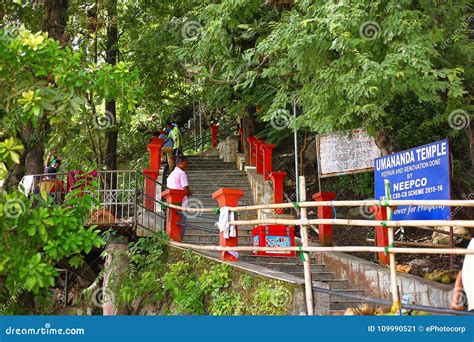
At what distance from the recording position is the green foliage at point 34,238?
7438mm

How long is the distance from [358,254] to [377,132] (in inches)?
128

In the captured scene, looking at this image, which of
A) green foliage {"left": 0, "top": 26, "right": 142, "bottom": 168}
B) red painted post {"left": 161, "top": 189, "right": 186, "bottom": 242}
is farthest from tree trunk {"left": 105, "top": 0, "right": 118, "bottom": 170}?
green foliage {"left": 0, "top": 26, "right": 142, "bottom": 168}

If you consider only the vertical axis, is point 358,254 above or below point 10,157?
below

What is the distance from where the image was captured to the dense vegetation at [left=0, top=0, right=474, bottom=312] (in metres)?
7.61

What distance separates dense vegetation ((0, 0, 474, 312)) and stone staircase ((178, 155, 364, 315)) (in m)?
1.79

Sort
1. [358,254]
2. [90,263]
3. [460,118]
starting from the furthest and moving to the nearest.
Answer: [90,263] → [358,254] → [460,118]

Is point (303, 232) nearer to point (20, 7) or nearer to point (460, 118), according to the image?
point (460, 118)

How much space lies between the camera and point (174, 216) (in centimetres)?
1164

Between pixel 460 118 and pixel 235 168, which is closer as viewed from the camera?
pixel 460 118

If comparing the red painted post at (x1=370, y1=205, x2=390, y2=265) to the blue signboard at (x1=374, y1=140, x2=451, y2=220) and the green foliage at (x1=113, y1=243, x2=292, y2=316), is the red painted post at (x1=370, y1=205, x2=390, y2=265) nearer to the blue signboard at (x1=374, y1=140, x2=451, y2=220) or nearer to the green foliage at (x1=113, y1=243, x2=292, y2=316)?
the blue signboard at (x1=374, y1=140, x2=451, y2=220)

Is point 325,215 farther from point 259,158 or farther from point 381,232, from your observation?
point 259,158

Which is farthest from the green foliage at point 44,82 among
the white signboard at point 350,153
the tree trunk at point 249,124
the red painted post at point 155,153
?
the tree trunk at point 249,124

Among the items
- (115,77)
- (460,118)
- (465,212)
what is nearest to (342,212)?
(465,212)

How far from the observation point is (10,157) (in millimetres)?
7453
